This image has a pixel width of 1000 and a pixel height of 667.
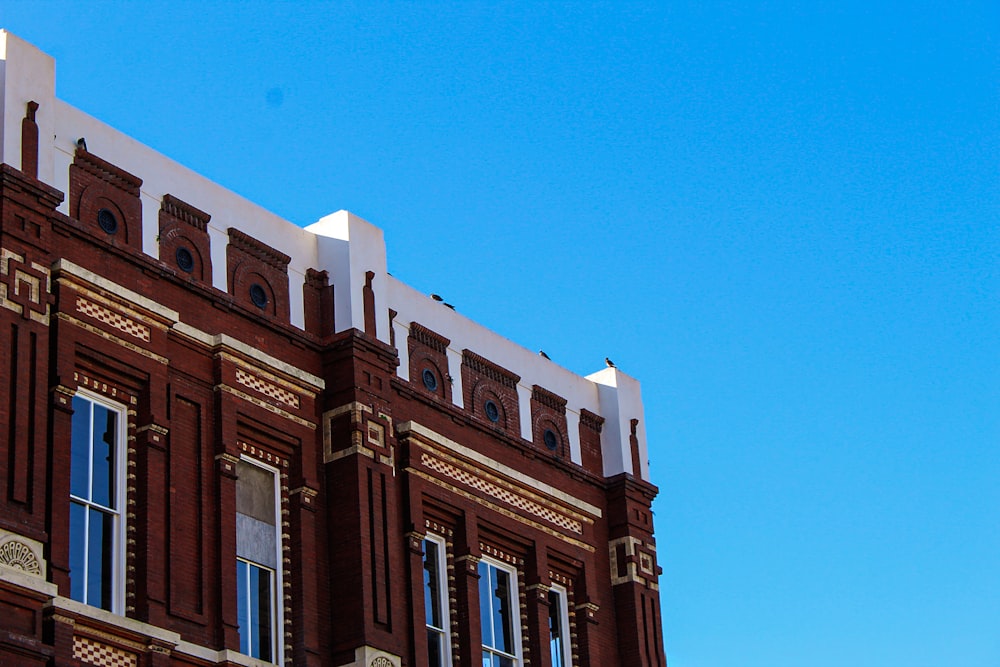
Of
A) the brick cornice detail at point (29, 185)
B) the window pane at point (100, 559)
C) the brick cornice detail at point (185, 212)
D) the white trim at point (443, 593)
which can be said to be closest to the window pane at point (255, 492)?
the window pane at point (100, 559)

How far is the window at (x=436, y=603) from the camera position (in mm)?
33562

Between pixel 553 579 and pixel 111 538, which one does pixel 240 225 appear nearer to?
pixel 111 538

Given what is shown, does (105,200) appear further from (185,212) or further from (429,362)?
(429,362)

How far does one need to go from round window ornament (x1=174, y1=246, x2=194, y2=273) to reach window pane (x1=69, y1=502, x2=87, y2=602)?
460cm

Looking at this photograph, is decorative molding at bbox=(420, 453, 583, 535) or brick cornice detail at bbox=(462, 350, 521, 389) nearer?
decorative molding at bbox=(420, 453, 583, 535)

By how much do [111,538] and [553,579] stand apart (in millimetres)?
10204

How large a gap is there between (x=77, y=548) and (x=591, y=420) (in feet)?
43.9

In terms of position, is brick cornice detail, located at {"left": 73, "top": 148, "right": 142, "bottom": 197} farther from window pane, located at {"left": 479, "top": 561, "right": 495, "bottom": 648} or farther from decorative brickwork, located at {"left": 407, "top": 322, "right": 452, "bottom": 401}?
window pane, located at {"left": 479, "top": 561, "right": 495, "bottom": 648}

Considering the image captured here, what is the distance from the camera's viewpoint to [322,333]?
Result: 33688mm

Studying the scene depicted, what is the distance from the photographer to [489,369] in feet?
122

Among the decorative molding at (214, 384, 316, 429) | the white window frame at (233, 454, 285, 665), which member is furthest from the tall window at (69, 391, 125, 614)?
the white window frame at (233, 454, 285, 665)

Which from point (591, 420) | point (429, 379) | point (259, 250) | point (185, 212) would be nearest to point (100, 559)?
point (185, 212)

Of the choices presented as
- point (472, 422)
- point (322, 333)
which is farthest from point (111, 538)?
point (472, 422)

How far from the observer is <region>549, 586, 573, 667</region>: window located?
36.2m
